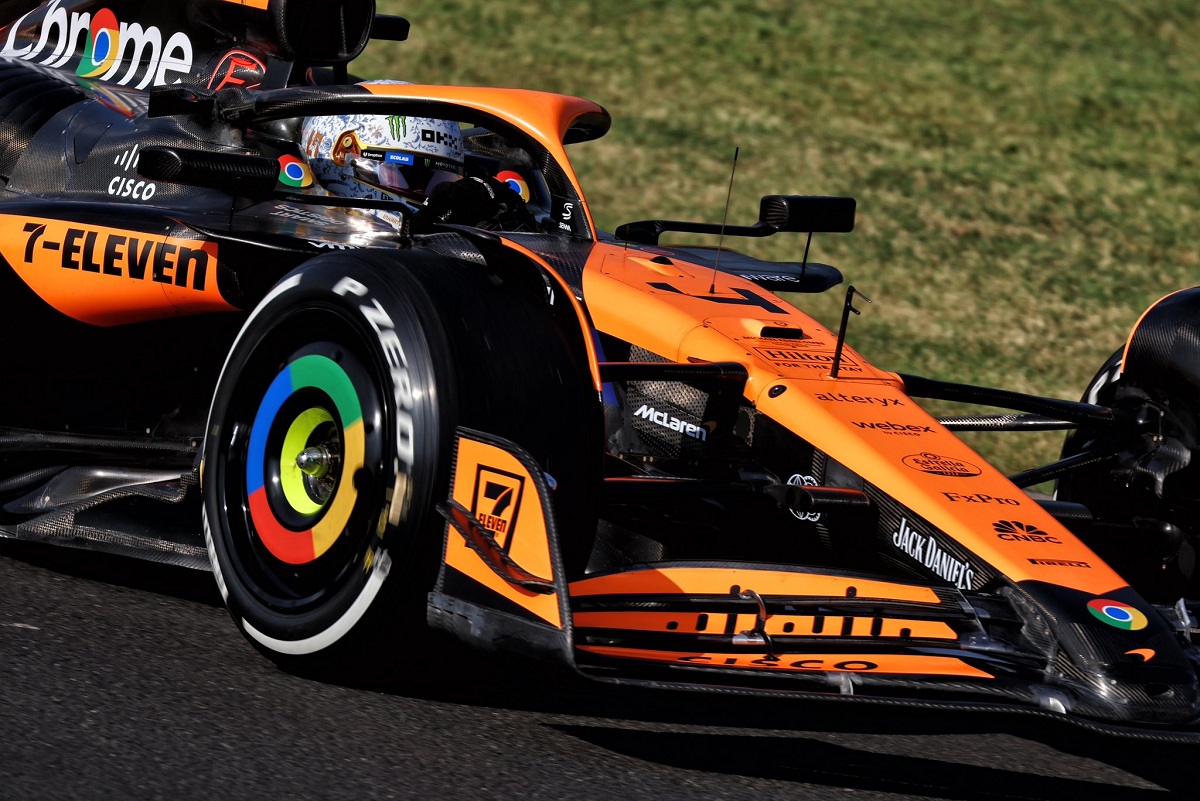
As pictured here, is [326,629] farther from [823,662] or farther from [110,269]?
[110,269]

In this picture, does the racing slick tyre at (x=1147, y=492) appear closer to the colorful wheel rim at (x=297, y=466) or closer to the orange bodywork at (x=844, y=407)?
the orange bodywork at (x=844, y=407)

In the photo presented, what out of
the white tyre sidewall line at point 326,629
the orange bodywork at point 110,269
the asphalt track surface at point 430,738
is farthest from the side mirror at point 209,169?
the asphalt track surface at point 430,738

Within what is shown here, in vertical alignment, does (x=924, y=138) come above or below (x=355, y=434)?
above

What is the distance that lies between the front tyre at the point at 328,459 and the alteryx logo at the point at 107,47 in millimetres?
2307

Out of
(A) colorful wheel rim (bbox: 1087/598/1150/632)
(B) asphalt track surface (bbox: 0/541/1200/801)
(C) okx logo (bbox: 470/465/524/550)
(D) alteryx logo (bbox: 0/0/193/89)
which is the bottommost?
(B) asphalt track surface (bbox: 0/541/1200/801)

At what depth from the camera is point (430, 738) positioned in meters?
3.07

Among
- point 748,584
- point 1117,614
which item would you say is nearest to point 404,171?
point 748,584

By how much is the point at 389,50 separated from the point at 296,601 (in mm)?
11232

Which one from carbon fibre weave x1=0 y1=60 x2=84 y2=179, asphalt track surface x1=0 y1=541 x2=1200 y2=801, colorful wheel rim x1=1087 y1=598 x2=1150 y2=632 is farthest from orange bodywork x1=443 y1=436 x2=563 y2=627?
carbon fibre weave x1=0 y1=60 x2=84 y2=179

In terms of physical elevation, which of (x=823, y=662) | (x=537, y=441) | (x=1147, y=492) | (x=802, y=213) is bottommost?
(x=823, y=662)

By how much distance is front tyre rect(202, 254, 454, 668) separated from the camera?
3125 mm

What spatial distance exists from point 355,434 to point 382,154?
1.64m

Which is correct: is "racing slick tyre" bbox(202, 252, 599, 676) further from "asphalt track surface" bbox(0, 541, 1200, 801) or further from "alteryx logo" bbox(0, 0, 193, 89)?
"alteryx logo" bbox(0, 0, 193, 89)

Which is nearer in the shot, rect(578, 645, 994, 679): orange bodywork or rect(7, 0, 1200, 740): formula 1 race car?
rect(578, 645, 994, 679): orange bodywork
